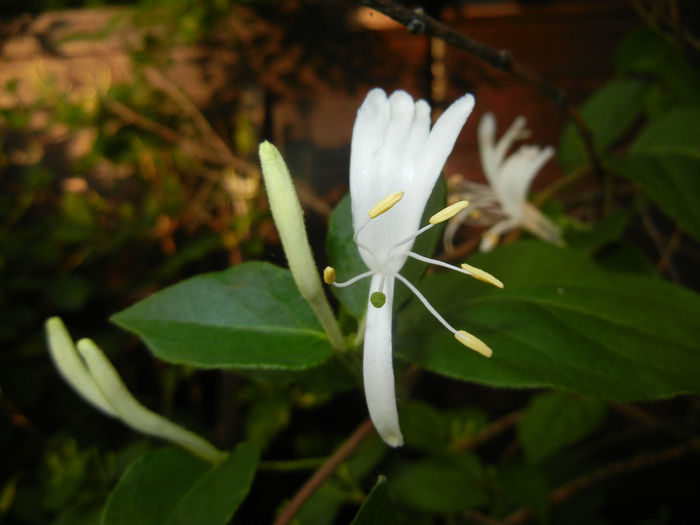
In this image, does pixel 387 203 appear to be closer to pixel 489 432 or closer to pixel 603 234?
pixel 603 234

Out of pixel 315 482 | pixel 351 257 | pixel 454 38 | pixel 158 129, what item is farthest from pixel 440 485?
pixel 158 129

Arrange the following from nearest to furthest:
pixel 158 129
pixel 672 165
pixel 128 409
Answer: pixel 128 409 → pixel 672 165 → pixel 158 129

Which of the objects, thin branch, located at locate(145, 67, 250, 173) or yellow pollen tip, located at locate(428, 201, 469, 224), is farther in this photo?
thin branch, located at locate(145, 67, 250, 173)

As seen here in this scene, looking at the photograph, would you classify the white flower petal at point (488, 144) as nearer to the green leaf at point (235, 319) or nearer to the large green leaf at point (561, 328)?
the large green leaf at point (561, 328)

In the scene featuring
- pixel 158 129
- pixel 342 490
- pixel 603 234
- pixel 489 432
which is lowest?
pixel 342 490

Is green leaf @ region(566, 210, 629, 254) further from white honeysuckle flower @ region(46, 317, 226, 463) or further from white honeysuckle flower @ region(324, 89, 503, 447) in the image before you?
white honeysuckle flower @ region(46, 317, 226, 463)

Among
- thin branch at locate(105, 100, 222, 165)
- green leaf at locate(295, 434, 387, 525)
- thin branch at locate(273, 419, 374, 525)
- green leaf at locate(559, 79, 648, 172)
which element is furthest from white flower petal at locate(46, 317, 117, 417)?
thin branch at locate(105, 100, 222, 165)

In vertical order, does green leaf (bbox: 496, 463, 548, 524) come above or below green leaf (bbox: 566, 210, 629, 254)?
below
